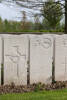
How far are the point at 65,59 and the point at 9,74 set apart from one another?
1.70m

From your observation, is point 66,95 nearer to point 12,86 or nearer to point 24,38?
point 12,86

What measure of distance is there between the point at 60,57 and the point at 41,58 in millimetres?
604

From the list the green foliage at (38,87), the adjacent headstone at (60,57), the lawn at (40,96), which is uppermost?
the adjacent headstone at (60,57)

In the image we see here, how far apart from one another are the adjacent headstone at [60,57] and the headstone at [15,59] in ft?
3.09

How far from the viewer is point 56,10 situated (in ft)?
30.6

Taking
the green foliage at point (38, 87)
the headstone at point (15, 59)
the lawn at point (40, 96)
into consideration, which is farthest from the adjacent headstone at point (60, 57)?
the lawn at point (40, 96)

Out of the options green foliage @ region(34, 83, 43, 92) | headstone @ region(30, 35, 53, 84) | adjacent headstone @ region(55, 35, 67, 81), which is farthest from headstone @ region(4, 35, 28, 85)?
adjacent headstone @ region(55, 35, 67, 81)

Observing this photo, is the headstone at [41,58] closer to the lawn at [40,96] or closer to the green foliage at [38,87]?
the green foliage at [38,87]

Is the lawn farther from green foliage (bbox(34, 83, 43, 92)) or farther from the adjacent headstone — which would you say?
the adjacent headstone

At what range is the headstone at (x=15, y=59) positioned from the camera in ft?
19.8

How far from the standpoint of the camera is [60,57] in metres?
6.70

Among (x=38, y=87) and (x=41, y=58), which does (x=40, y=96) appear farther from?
(x=41, y=58)

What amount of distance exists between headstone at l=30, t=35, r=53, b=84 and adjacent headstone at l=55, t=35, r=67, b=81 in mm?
210

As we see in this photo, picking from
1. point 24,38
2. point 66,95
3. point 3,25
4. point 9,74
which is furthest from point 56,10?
point 3,25
